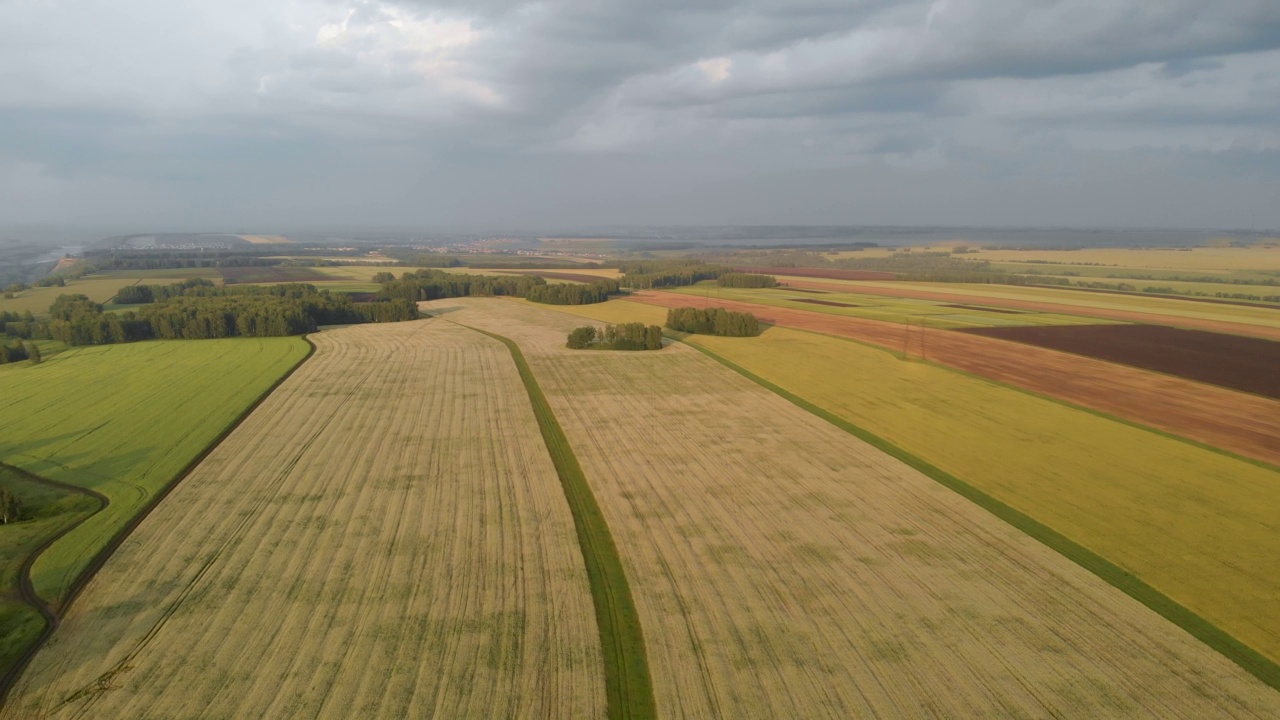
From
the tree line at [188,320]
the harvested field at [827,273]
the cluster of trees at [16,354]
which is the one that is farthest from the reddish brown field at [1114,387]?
the cluster of trees at [16,354]

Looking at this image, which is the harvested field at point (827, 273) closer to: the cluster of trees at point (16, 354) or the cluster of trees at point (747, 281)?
the cluster of trees at point (747, 281)

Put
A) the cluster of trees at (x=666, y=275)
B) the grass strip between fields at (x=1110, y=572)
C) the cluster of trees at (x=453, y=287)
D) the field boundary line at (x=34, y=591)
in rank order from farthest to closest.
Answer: the cluster of trees at (x=666, y=275) < the cluster of trees at (x=453, y=287) < the grass strip between fields at (x=1110, y=572) < the field boundary line at (x=34, y=591)

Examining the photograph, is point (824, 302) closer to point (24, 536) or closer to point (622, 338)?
point (622, 338)

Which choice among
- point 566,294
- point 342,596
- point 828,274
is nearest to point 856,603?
point 342,596

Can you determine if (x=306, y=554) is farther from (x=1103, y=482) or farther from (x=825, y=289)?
(x=825, y=289)

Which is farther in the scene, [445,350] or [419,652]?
[445,350]

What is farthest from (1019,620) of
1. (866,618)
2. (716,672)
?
(716,672)
